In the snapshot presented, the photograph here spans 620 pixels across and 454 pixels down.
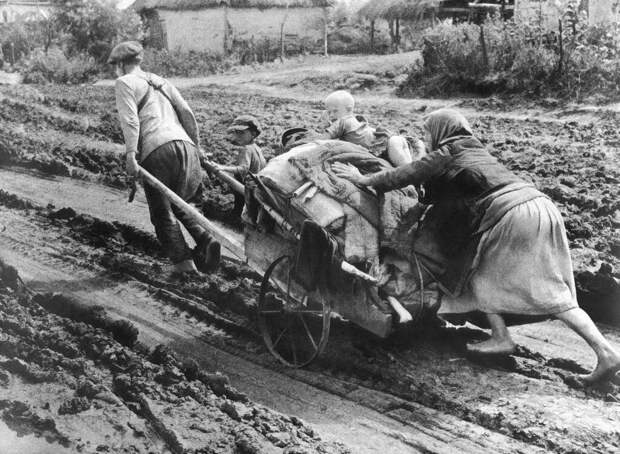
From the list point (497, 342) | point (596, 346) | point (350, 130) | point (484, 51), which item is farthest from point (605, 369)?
point (484, 51)

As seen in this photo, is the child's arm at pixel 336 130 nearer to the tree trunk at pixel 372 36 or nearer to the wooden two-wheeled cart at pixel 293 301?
the wooden two-wheeled cart at pixel 293 301

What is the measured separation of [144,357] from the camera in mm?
5121

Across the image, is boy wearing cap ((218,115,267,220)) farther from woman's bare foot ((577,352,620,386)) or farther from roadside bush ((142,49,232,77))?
roadside bush ((142,49,232,77))

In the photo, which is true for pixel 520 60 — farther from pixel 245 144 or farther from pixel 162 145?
pixel 162 145

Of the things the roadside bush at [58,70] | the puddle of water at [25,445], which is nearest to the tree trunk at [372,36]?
the roadside bush at [58,70]

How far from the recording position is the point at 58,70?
22297 millimetres

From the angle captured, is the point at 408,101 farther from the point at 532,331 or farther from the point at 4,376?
the point at 4,376

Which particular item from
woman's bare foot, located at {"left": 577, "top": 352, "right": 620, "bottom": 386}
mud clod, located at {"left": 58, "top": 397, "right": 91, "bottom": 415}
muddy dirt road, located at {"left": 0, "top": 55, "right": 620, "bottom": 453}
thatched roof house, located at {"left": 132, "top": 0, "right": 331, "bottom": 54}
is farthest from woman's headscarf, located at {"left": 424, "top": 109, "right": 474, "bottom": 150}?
thatched roof house, located at {"left": 132, "top": 0, "right": 331, "bottom": 54}

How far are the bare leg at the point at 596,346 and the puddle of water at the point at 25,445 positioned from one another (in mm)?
2869

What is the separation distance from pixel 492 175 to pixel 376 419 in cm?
165

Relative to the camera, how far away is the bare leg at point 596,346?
14.5 feet

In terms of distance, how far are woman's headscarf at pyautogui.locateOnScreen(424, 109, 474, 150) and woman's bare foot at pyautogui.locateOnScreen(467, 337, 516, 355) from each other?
1.28 meters

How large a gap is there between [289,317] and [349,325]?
1.83 ft

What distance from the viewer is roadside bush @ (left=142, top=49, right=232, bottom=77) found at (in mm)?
22328
